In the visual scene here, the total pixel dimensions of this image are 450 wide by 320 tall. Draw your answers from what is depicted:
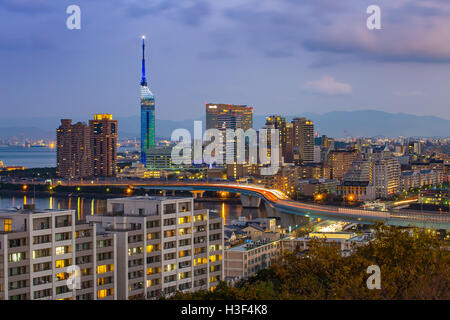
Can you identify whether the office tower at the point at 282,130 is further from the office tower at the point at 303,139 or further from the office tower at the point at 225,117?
the office tower at the point at 225,117

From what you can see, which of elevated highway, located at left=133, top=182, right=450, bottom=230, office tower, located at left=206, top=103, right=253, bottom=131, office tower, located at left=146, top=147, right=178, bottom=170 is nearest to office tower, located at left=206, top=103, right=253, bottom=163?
office tower, located at left=206, top=103, right=253, bottom=131

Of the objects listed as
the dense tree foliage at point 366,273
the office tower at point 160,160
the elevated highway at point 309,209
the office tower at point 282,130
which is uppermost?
the office tower at point 282,130

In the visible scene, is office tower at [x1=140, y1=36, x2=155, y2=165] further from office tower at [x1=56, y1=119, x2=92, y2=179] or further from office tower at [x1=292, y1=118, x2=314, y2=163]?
office tower at [x1=56, y1=119, x2=92, y2=179]

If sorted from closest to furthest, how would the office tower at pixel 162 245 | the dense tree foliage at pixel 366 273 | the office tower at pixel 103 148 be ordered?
the dense tree foliage at pixel 366 273 → the office tower at pixel 162 245 → the office tower at pixel 103 148

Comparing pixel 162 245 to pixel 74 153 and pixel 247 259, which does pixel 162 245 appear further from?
pixel 74 153

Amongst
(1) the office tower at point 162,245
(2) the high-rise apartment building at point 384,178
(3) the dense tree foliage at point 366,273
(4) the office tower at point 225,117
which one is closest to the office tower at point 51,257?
(1) the office tower at point 162,245

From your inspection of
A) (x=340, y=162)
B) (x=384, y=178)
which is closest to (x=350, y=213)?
(x=384, y=178)
